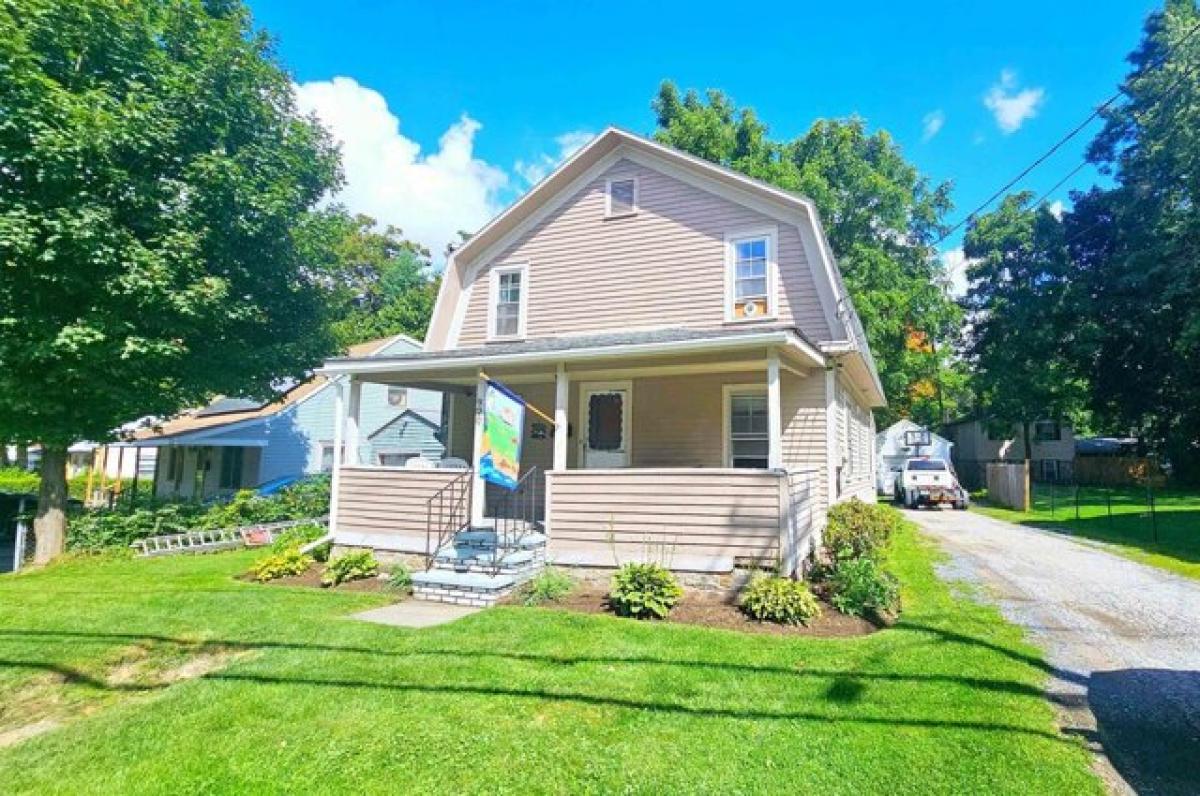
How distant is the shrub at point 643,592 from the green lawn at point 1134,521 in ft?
27.3

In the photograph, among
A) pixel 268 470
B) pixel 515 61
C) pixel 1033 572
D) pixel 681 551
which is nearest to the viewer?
pixel 681 551

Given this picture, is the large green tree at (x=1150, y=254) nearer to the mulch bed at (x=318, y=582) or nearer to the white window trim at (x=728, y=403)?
the white window trim at (x=728, y=403)

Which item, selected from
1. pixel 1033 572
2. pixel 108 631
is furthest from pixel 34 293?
pixel 1033 572

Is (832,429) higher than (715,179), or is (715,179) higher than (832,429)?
(715,179)

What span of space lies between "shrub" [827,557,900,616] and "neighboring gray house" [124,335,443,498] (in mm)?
15053

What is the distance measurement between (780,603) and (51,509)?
570 inches

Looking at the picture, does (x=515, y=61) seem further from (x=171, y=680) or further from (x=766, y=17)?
(x=171, y=680)

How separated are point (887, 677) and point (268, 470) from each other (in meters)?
21.2

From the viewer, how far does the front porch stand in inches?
304

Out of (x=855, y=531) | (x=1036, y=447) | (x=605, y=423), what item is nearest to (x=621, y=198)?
(x=605, y=423)

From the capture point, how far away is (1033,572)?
9.74 metres

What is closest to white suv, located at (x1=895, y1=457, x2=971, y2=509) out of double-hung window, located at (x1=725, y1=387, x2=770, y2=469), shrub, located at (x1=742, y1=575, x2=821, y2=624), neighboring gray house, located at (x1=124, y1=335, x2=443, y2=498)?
double-hung window, located at (x1=725, y1=387, x2=770, y2=469)

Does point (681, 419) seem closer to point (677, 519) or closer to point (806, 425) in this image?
point (806, 425)

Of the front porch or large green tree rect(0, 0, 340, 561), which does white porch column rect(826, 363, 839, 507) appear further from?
large green tree rect(0, 0, 340, 561)
